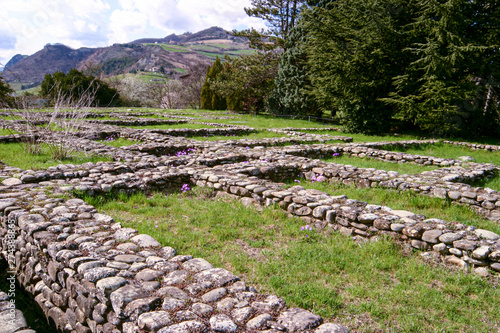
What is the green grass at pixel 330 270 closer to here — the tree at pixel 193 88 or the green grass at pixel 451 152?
the green grass at pixel 451 152

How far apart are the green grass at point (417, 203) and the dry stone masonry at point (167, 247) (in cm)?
23

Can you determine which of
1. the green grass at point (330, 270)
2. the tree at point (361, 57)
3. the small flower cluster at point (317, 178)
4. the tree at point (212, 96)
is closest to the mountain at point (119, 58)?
the tree at point (212, 96)

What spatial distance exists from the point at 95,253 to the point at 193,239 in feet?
4.51

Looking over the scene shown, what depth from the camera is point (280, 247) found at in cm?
407

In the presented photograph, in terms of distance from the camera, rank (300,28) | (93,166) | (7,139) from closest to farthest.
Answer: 1. (93,166)
2. (7,139)
3. (300,28)

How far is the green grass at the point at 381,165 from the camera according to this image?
8750 mm

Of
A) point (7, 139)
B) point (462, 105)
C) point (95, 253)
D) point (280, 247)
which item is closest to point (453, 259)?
point (280, 247)

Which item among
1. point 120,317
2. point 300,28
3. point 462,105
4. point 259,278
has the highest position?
point 300,28

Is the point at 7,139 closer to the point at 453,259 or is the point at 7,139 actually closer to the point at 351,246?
the point at 351,246

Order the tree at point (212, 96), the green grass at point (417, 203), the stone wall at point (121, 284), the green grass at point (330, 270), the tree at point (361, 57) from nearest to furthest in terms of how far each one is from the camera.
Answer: the stone wall at point (121, 284) < the green grass at point (330, 270) < the green grass at point (417, 203) < the tree at point (361, 57) < the tree at point (212, 96)

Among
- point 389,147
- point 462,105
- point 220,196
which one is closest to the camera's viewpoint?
point 220,196

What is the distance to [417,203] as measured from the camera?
5.71 m

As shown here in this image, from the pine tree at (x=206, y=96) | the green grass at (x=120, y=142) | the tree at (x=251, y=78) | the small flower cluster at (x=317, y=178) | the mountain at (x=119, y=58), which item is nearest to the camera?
the small flower cluster at (x=317, y=178)

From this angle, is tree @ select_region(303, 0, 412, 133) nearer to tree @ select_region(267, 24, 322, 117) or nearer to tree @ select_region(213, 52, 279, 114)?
tree @ select_region(267, 24, 322, 117)
